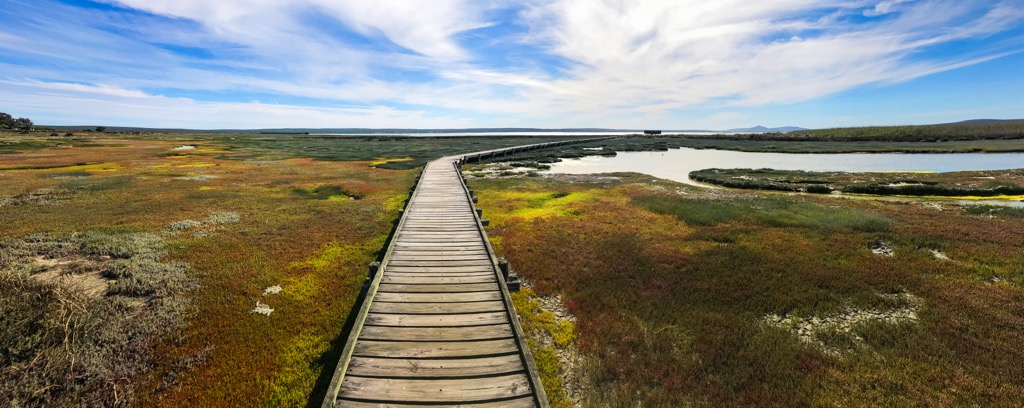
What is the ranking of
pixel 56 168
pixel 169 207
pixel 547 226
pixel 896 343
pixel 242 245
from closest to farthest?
pixel 896 343 → pixel 242 245 → pixel 547 226 → pixel 169 207 → pixel 56 168

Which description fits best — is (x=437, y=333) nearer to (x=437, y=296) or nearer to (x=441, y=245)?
(x=437, y=296)

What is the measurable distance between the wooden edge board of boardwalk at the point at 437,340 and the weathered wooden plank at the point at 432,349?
0.06 feet

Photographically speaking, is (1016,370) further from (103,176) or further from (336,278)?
(103,176)

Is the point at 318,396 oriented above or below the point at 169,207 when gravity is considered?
below

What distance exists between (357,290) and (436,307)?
13.3 ft

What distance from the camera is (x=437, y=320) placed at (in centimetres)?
855

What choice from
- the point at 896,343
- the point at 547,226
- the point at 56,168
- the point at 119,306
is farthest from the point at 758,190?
the point at 56,168

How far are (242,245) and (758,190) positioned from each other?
33.5 m

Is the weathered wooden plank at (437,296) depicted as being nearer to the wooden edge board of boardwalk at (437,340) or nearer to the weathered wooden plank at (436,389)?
the wooden edge board of boardwalk at (437,340)

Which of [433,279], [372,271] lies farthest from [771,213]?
[372,271]

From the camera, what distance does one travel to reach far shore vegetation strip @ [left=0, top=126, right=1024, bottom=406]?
7.57 meters

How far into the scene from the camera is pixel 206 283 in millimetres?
11828

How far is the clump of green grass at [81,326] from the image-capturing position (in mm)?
7031

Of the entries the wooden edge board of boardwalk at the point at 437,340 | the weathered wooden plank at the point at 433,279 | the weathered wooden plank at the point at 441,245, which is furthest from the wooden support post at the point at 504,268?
the weathered wooden plank at the point at 441,245
